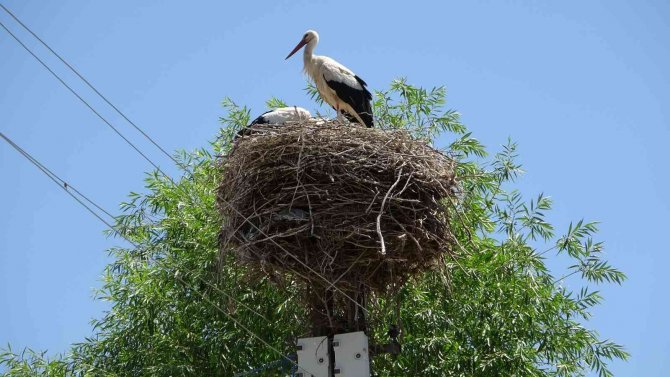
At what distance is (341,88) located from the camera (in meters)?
11.9

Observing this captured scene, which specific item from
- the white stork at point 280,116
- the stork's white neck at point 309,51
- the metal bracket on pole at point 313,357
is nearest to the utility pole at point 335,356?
the metal bracket on pole at point 313,357

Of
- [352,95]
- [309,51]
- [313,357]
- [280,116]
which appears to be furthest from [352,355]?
[309,51]

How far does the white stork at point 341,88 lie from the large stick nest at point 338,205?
2096 mm

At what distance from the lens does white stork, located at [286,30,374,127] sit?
11.9 meters

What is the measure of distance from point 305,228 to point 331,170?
1.80 ft

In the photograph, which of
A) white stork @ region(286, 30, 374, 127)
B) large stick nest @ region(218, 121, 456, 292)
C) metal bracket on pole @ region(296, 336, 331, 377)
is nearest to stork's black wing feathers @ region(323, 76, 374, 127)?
white stork @ region(286, 30, 374, 127)

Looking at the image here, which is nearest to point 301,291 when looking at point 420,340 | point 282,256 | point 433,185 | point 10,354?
point 282,256

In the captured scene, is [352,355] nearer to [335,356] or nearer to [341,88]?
[335,356]

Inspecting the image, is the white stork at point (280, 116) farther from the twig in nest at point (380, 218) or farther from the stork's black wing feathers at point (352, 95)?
the twig in nest at point (380, 218)

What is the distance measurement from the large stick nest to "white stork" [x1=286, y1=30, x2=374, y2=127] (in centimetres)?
210

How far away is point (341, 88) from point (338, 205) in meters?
2.99

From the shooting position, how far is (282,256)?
30.0 feet

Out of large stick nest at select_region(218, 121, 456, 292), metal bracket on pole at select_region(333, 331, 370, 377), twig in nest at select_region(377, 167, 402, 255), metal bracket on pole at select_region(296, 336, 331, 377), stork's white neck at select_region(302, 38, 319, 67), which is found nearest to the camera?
twig in nest at select_region(377, 167, 402, 255)

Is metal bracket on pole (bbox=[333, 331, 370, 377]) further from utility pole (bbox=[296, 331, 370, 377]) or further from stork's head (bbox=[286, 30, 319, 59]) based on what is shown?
stork's head (bbox=[286, 30, 319, 59])
